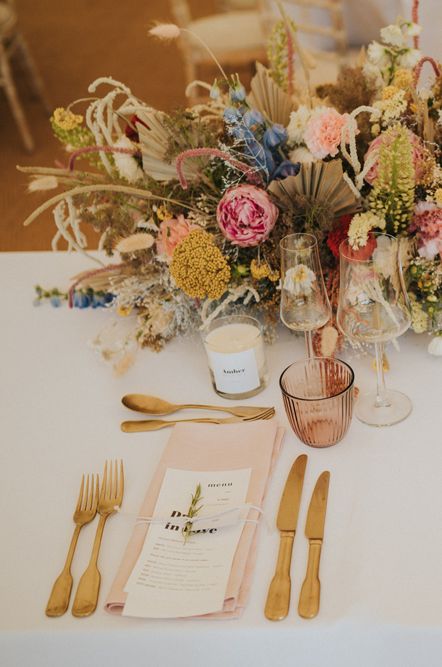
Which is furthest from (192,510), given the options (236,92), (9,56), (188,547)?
(9,56)

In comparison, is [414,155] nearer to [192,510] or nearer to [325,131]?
[325,131]

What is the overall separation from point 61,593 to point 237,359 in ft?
1.56

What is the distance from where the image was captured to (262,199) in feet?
4.33

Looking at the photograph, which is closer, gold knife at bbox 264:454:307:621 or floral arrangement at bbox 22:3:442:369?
gold knife at bbox 264:454:307:621

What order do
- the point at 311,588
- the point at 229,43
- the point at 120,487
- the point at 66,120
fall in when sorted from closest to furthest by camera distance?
the point at 311,588 → the point at 120,487 → the point at 66,120 → the point at 229,43

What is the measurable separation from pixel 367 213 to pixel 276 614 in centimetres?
65

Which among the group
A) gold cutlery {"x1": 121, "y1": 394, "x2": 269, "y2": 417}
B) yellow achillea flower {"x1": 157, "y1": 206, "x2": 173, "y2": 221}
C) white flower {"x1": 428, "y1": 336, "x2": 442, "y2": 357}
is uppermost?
yellow achillea flower {"x1": 157, "y1": 206, "x2": 173, "y2": 221}

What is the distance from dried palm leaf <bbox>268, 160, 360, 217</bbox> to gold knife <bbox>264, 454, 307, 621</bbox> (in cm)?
44

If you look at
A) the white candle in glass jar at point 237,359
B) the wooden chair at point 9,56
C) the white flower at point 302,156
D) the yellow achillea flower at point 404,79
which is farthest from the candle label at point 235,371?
the wooden chair at point 9,56

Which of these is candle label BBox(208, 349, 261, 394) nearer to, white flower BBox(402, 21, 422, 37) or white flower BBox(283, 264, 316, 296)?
white flower BBox(283, 264, 316, 296)

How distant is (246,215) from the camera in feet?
4.28

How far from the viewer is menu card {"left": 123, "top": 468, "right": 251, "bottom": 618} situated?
96 cm

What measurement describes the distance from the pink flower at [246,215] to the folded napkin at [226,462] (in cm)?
32

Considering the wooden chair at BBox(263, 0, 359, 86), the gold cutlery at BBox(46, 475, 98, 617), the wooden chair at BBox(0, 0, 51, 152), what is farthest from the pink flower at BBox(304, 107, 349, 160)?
A: the wooden chair at BBox(0, 0, 51, 152)
